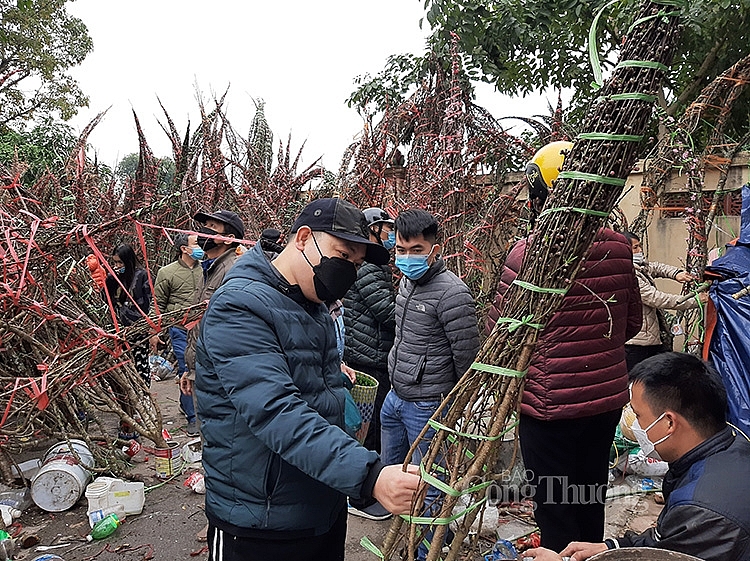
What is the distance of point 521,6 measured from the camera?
6414 mm

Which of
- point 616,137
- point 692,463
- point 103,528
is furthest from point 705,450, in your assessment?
point 103,528

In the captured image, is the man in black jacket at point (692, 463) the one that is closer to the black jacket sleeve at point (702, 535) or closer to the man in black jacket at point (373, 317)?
Answer: the black jacket sleeve at point (702, 535)

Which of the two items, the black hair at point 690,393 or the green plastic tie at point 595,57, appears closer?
the green plastic tie at point 595,57

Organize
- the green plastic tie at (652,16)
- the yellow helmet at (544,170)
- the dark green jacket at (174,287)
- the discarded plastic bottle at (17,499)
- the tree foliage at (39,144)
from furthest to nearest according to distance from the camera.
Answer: the tree foliage at (39,144) < the dark green jacket at (174,287) < the discarded plastic bottle at (17,499) < the yellow helmet at (544,170) < the green plastic tie at (652,16)

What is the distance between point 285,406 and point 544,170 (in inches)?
50.2

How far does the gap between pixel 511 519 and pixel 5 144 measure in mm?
12192

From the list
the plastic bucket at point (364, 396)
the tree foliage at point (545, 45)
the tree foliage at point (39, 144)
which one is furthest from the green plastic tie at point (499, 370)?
the tree foliage at point (39, 144)

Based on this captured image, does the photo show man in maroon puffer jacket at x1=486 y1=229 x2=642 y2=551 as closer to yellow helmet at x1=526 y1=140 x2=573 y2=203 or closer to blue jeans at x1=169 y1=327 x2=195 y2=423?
yellow helmet at x1=526 y1=140 x2=573 y2=203

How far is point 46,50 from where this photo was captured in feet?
51.1

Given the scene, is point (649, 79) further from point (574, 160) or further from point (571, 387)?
point (571, 387)

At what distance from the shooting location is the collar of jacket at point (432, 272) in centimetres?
291

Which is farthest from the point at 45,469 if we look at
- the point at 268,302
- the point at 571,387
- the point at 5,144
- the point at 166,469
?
the point at 5,144

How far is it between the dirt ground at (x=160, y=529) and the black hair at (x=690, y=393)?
6.06ft

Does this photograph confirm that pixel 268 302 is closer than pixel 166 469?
Yes
